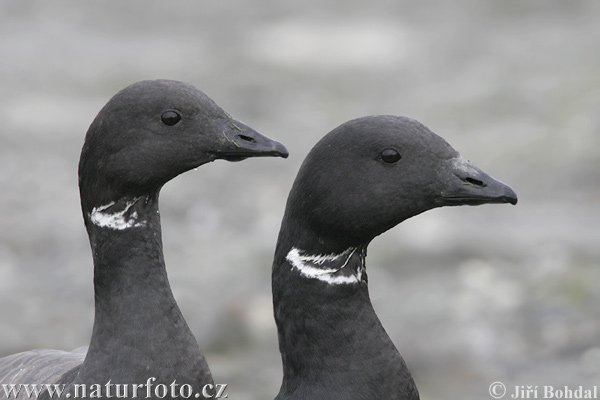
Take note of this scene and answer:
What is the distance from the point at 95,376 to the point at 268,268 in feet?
20.7

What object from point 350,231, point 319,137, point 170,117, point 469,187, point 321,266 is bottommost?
point 321,266

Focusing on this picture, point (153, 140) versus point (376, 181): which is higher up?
point (153, 140)

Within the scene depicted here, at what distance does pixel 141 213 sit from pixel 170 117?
1.98ft

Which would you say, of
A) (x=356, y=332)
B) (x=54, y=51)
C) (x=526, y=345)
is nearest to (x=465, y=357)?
(x=526, y=345)

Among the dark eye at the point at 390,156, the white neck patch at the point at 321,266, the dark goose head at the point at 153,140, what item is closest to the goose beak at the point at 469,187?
the dark eye at the point at 390,156

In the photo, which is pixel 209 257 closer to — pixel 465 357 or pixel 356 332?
pixel 465 357

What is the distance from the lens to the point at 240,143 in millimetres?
6617

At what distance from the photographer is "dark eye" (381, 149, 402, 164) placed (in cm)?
630

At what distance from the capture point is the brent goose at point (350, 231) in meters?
6.28

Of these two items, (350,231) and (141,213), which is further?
(141,213)

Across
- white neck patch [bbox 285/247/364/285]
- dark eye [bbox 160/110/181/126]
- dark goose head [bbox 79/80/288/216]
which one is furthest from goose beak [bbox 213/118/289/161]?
white neck patch [bbox 285/247/364/285]

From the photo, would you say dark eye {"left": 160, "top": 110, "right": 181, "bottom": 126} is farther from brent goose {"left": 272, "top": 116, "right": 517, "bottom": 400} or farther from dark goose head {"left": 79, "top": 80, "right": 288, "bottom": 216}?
brent goose {"left": 272, "top": 116, "right": 517, "bottom": 400}

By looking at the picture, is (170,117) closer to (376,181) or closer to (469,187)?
(376,181)

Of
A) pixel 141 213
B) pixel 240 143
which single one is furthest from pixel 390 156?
pixel 141 213
